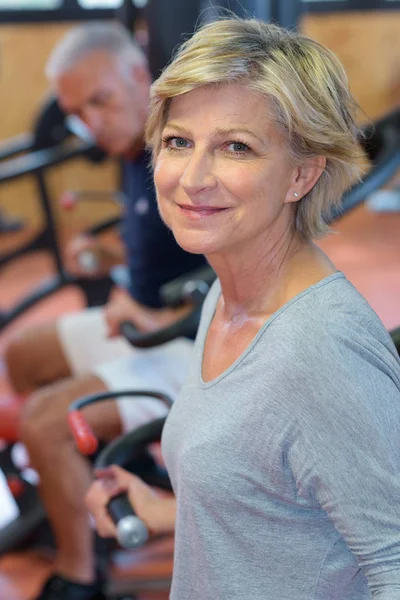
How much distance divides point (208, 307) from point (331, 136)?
39cm

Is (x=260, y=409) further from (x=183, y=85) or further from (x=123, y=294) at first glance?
(x=123, y=294)

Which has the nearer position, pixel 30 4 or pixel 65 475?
pixel 65 475

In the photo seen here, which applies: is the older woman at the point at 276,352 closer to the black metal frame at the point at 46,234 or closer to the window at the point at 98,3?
the black metal frame at the point at 46,234

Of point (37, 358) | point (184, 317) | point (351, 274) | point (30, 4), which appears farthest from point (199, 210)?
point (30, 4)

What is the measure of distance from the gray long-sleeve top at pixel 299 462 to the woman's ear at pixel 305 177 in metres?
0.12

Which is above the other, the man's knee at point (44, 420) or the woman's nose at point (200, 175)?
the woman's nose at point (200, 175)

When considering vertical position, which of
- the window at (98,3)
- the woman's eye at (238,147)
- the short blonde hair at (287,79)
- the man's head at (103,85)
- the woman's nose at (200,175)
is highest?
the short blonde hair at (287,79)

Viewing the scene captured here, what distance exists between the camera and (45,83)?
546 cm

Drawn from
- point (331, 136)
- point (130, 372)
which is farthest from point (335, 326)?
point (130, 372)

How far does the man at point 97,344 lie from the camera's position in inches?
76.9

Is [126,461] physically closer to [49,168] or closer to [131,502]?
[131,502]

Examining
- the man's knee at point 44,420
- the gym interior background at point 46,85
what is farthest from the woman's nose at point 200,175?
the gym interior background at point 46,85

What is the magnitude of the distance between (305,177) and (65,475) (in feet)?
3.93

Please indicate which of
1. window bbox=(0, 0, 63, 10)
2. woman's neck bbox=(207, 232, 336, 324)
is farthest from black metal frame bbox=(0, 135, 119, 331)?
window bbox=(0, 0, 63, 10)
